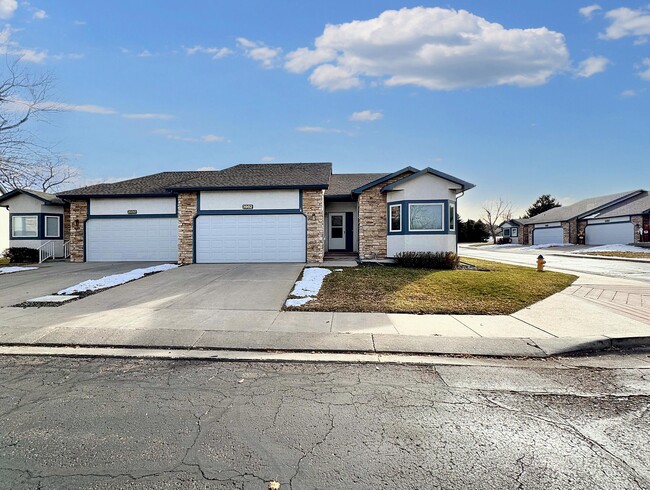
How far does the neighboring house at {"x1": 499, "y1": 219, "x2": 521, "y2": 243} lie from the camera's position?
49.4m

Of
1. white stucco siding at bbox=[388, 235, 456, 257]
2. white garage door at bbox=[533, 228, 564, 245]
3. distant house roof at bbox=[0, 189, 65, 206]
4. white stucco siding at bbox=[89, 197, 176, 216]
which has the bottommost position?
white stucco siding at bbox=[388, 235, 456, 257]

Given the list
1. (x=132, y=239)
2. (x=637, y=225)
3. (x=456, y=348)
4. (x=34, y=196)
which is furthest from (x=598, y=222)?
(x=34, y=196)

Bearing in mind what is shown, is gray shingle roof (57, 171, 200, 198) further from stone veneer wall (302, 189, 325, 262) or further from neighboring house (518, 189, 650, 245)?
neighboring house (518, 189, 650, 245)

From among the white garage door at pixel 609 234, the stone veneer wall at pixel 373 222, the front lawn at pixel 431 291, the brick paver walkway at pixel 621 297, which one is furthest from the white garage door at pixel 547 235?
the brick paver walkway at pixel 621 297

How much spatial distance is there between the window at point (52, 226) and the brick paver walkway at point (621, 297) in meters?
25.2

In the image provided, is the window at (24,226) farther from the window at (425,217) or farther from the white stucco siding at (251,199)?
the window at (425,217)

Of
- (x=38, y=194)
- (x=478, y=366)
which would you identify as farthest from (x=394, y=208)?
(x=38, y=194)

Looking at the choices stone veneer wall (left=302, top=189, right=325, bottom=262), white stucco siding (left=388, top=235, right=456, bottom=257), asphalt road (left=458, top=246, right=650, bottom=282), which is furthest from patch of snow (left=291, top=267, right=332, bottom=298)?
asphalt road (left=458, top=246, right=650, bottom=282)

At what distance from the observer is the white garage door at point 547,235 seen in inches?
1569

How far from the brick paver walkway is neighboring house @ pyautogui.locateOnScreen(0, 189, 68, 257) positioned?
24957 mm

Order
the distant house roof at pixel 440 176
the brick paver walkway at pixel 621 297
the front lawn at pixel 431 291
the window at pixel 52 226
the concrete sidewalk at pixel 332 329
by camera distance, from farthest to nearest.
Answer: the window at pixel 52 226 → the distant house roof at pixel 440 176 → the front lawn at pixel 431 291 → the brick paver walkway at pixel 621 297 → the concrete sidewalk at pixel 332 329

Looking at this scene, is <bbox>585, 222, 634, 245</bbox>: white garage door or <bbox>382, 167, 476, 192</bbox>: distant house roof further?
<bbox>585, 222, 634, 245</bbox>: white garage door

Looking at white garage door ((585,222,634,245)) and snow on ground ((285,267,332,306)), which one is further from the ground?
white garage door ((585,222,634,245))

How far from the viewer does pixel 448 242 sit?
53.4 ft
